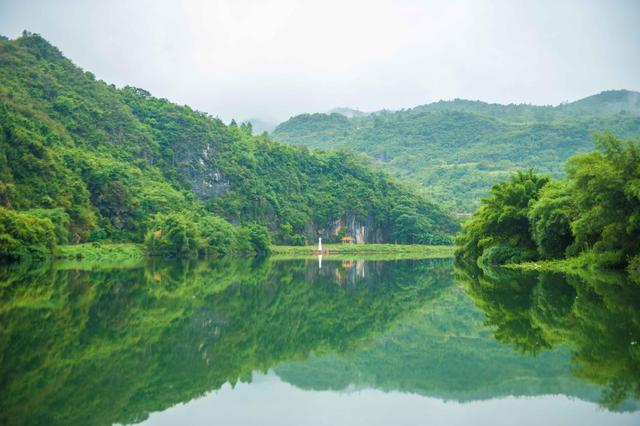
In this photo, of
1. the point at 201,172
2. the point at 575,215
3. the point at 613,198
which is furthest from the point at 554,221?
the point at 201,172

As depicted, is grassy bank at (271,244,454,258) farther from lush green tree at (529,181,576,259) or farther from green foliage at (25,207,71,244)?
lush green tree at (529,181,576,259)

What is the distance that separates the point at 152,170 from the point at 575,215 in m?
91.1

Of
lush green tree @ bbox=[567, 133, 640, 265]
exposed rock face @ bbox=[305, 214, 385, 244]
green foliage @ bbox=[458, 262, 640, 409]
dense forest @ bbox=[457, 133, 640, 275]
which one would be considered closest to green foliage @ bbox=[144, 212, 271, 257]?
exposed rock face @ bbox=[305, 214, 385, 244]

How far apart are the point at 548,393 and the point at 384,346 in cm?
474

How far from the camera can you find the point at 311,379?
10008 mm

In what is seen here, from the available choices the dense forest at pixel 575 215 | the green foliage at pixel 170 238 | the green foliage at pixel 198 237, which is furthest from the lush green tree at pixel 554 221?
the green foliage at pixel 198 237

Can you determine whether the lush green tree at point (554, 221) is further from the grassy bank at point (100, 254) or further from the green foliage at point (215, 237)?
the green foliage at point (215, 237)

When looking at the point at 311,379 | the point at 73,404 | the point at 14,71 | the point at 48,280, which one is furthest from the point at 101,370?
the point at 14,71

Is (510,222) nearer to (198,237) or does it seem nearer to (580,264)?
(580,264)

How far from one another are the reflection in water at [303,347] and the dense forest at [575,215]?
704 cm

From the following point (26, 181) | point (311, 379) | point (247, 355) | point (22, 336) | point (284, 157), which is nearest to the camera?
point (311, 379)

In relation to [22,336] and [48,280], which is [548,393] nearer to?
[22,336]

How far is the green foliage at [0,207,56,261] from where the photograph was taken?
45419 millimetres

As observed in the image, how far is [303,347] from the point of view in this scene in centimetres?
1266
